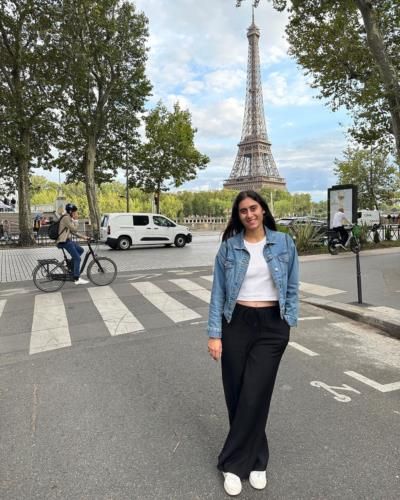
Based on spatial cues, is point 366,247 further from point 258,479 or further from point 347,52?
point 258,479

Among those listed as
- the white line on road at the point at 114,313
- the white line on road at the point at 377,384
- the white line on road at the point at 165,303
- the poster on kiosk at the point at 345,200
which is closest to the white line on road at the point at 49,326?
the white line on road at the point at 114,313

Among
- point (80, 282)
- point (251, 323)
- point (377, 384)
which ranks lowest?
point (377, 384)

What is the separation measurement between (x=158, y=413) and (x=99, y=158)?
96.5ft

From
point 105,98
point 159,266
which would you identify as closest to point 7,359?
point 159,266

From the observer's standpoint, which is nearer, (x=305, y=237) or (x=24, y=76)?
(x=305, y=237)

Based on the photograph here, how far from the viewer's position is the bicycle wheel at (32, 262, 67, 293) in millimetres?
9157

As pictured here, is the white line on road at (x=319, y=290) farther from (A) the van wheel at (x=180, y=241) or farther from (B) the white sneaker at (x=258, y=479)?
(A) the van wheel at (x=180, y=241)

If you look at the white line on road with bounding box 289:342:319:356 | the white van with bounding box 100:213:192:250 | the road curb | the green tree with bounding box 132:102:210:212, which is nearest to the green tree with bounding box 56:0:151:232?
the green tree with bounding box 132:102:210:212

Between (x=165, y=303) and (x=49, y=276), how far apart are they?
2.94 meters

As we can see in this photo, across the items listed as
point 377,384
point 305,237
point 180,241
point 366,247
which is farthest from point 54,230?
point 366,247

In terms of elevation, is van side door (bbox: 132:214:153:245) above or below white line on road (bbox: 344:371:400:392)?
above

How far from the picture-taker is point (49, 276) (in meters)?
9.22

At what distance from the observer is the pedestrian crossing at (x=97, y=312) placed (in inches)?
231

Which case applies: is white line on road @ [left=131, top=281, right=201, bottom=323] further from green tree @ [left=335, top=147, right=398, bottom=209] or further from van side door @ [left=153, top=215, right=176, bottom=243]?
green tree @ [left=335, top=147, right=398, bottom=209]
